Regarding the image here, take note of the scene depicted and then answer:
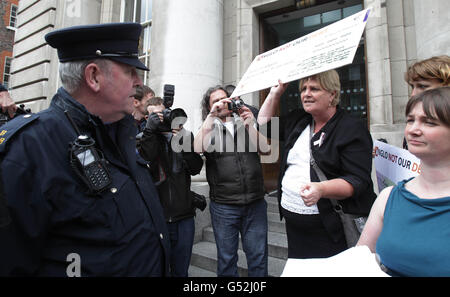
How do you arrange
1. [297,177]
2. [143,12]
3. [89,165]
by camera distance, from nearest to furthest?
[89,165]
[297,177]
[143,12]

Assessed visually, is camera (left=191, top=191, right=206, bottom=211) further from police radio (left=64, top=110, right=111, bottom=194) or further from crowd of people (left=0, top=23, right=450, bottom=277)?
police radio (left=64, top=110, right=111, bottom=194)

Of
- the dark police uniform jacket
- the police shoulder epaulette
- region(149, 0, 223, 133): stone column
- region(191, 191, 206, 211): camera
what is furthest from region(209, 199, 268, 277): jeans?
region(149, 0, 223, 133): stone column

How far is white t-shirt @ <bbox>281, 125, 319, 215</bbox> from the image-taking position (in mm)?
1698

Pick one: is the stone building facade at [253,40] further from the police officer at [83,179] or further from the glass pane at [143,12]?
the police officer at [83,179]

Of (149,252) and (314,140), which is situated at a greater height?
(314,140)

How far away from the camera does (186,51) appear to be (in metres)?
4.59

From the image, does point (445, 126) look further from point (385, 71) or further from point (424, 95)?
point (385, 71)

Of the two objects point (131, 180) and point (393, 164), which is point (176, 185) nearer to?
point (131, 180)

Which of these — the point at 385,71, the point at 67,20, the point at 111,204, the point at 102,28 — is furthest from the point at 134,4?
the point at 111,204

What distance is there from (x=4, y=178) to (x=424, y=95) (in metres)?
1.64

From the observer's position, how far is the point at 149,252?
1.20 meters

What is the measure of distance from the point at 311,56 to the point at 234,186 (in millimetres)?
1332

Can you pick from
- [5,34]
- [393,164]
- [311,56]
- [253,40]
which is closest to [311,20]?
[253,40]

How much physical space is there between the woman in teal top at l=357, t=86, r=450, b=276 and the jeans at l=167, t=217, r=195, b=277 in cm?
166
